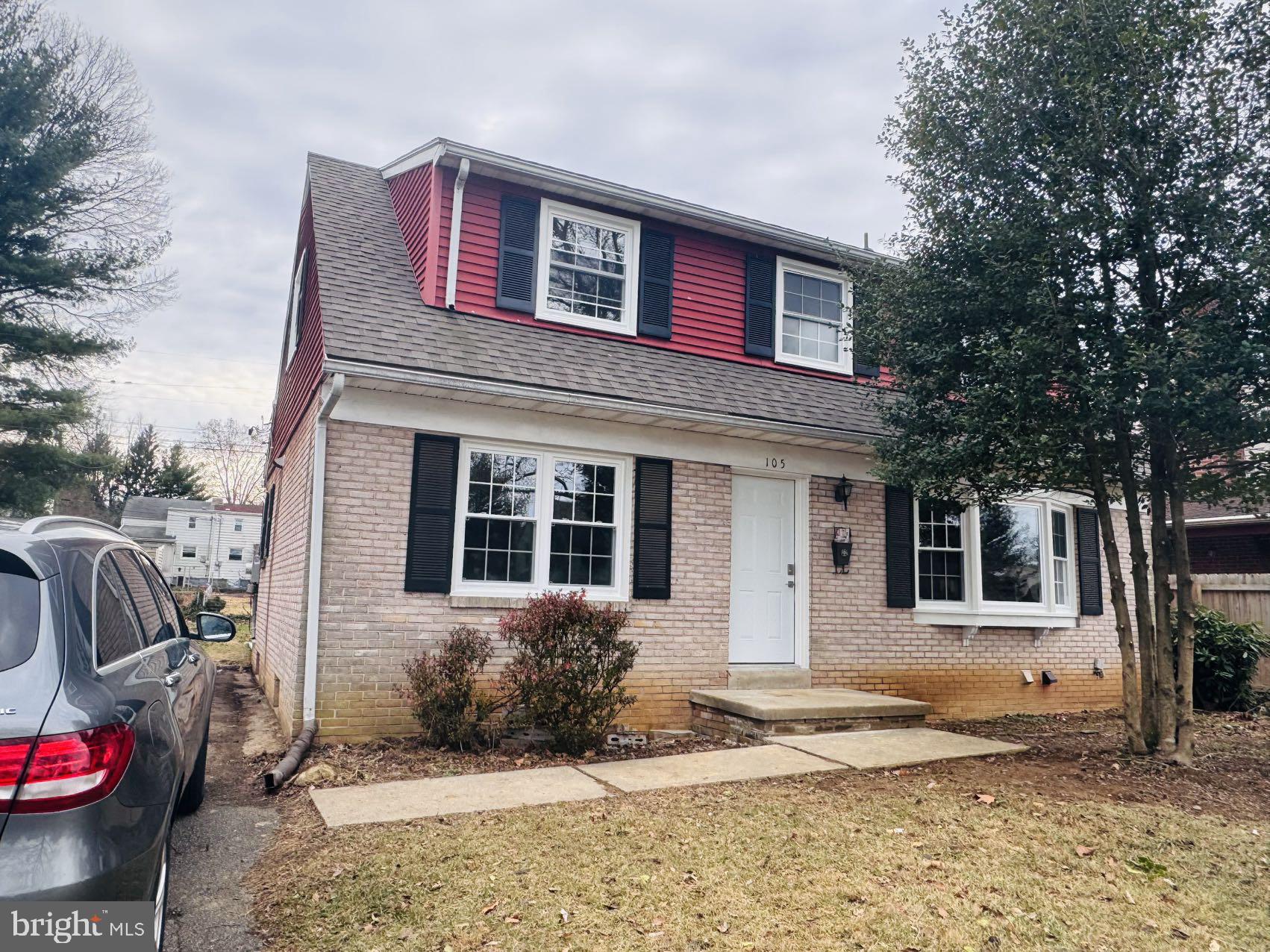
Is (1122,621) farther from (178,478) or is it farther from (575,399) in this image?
(178,478)

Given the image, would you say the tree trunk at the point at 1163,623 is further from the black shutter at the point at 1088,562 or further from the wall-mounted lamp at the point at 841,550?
the black shutter at the point at 1088,562

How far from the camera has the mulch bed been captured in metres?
5.99

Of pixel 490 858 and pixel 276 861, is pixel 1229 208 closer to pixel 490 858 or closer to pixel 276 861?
pixel 490 858

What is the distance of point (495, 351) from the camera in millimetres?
8070

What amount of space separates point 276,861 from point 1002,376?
6.08 meters

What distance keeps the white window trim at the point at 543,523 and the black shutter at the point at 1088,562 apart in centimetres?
647

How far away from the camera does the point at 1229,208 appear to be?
20.7 ft

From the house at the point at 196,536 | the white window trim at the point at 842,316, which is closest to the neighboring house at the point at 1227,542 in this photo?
the white window trim at the point at 842,316

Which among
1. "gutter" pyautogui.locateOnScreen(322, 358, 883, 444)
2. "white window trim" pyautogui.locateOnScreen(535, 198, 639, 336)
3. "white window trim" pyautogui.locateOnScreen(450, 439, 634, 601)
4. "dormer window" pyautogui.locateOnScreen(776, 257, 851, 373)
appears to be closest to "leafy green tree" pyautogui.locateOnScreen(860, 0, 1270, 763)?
"gutter" pyautogui.locateOnScreen(322, 358, 883, 444)

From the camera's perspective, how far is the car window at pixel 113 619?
2602 mm

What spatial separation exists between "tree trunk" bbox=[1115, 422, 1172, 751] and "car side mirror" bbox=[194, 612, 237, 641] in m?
6.74

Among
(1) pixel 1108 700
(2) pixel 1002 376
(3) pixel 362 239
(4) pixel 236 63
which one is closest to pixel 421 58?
(4) pixel 236 63

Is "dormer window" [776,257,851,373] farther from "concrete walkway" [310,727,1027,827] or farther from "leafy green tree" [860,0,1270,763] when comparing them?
"concrete walkway" [310,727,1027,827]

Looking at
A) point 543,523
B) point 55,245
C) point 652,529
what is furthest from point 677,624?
point 55,245
